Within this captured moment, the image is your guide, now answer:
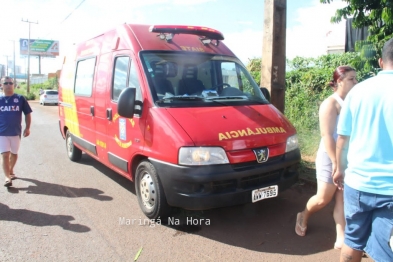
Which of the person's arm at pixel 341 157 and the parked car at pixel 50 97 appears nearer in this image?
the person's arm at pixel 341 157

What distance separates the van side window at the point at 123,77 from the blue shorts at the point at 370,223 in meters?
2.71

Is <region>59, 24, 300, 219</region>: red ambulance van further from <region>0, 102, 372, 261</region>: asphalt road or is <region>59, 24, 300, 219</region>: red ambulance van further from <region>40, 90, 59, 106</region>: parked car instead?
<region>40, 90, 59, 106</region>: parked car

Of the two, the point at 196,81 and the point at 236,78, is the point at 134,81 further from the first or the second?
the point at 236,78

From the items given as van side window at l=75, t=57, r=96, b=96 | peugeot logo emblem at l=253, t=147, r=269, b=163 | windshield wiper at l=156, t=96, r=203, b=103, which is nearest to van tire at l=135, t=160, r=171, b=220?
windshield wiper at l=156, t=96, r=203, b=103

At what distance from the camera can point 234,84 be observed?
476cm

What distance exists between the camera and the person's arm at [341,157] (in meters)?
2.41

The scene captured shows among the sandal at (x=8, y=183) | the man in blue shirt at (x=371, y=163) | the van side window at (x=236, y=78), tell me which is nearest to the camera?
the man in blue shirt at (x=371, y=163)

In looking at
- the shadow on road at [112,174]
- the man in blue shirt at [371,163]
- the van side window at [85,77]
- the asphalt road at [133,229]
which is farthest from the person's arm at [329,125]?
the van side window at [85,77]

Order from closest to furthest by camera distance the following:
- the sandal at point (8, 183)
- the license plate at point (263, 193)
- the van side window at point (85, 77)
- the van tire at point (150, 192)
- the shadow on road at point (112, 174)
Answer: the license plate at point (263, 193)
the van tire at point (150, 192)
the sandal at point (8, 183)
the shadow on road at point (112, 174)
the van side window at point (85, 77)

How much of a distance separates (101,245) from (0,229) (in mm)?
1335

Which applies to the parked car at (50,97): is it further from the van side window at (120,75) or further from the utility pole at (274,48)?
the utility pole at (274,48)

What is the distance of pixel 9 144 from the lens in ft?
17.5

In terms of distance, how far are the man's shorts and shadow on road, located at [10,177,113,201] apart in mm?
669

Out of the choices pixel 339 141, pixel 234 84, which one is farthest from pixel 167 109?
pixel 339 141
